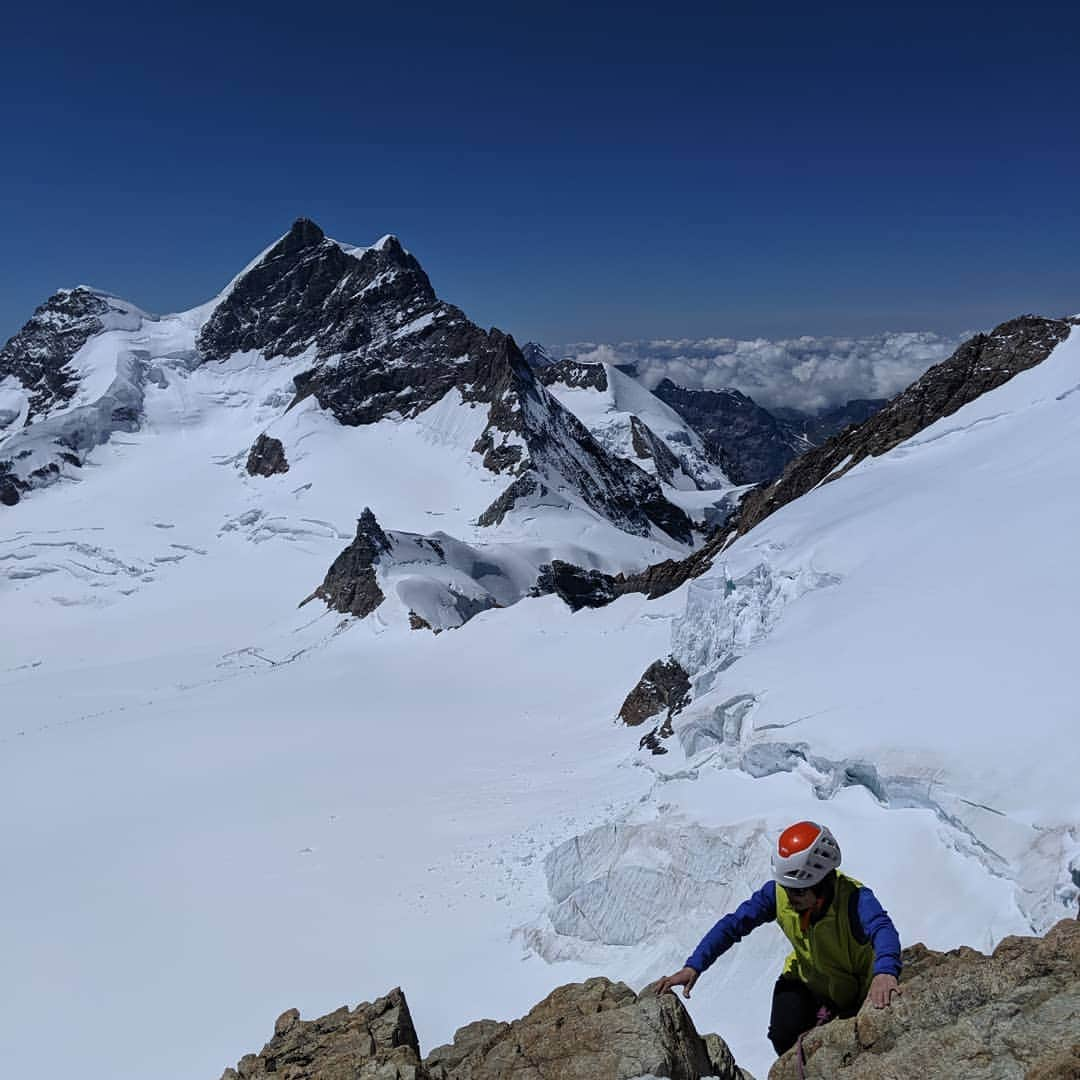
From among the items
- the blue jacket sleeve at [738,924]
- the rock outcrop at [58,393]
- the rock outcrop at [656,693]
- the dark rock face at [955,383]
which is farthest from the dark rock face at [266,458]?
the blue jacket sleeve at [738,924]

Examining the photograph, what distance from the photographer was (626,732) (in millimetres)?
25203

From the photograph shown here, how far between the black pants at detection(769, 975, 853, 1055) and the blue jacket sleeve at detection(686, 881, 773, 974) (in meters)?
0.41

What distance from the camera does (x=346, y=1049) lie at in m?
7.45

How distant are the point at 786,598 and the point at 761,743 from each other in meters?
7.90

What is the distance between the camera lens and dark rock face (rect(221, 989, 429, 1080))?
690 cm

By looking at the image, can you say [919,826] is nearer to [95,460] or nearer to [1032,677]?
[1032,677]

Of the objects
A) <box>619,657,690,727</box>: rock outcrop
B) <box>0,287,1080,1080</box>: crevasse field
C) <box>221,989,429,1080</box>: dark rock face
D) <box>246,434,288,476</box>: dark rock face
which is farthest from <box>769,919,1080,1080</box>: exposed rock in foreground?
<box>246,434,288,476</box>: dark rock face

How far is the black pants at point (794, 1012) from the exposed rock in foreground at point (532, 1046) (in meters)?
0.74

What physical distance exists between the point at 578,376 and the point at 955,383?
134118mm

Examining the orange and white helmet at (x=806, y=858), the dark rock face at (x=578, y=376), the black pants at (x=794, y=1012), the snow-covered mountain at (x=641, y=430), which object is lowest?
the black pants at (x=794, y=1012)

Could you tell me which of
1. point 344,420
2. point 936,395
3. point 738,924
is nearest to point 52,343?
point 344,420

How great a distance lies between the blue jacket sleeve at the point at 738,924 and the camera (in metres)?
5.41

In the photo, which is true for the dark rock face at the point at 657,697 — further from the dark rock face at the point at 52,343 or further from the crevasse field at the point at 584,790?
the dark rock face at the point at 52,343

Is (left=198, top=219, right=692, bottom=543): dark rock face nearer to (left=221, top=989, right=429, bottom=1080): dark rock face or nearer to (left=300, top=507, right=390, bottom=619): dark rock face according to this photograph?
(left=300, top=507, right=390, bottom=619): dark rock face
